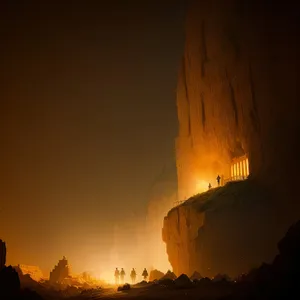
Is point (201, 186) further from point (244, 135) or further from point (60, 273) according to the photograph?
point (60, 273)

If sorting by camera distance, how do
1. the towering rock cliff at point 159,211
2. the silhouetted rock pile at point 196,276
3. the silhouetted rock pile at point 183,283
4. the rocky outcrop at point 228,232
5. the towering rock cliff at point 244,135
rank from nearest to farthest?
the silhouetted rock pile at point 183,283 → the silhouetted rock pile at point 196,276 → the rocky outcrop at point 228,232 → the towering rock cliff at point 244,135 → the towering rock cliff at point 159,211

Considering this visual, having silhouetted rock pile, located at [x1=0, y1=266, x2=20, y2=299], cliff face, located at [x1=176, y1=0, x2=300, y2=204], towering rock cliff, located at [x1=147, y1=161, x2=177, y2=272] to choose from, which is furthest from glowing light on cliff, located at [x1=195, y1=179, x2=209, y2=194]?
towering rock cliff, located at [x1=147, y1=161, x2=177, y2=272]

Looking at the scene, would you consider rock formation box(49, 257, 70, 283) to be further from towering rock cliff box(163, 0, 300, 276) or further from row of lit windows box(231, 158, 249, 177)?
row of lit windows box(231, 158, 249, 177)

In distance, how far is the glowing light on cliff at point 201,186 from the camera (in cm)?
4228

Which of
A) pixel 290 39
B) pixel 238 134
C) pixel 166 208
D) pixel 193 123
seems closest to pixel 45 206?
pixel 166 208

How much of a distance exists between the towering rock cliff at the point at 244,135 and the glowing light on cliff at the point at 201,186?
4.49 feet

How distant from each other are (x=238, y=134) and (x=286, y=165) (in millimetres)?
7007

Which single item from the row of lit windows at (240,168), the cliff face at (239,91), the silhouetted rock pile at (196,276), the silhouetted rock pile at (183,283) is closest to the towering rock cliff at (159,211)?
the cliff face at (239,91)

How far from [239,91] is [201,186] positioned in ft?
38.9

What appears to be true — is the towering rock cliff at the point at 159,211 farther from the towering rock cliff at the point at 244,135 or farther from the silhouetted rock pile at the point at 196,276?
the silhouetted rock pile at the point at 196,276

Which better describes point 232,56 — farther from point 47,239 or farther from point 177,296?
point 47,239

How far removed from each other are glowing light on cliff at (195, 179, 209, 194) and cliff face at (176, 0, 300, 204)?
0.42 m

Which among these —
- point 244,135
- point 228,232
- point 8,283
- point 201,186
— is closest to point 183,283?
point 228,232

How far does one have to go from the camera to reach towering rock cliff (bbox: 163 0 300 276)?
29234 mm
